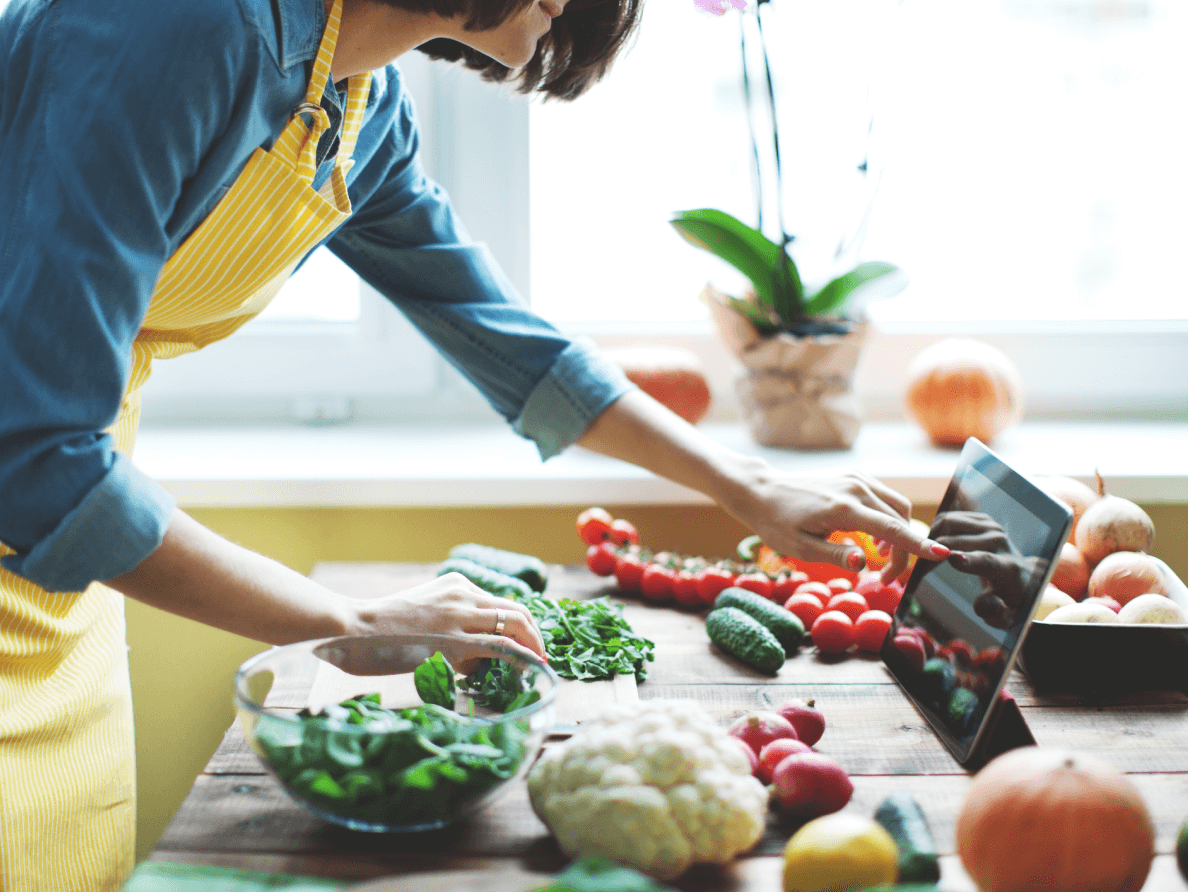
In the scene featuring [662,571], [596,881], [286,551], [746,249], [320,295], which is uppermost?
[746,249]


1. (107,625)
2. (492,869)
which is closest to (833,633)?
(492,869)

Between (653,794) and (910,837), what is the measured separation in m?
0.16

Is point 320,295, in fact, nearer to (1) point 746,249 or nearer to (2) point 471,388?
(2) point 471,388

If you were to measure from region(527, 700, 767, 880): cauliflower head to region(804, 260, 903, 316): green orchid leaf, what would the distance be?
92 centimetres

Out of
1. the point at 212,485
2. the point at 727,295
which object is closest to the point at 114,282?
the point at 212,485

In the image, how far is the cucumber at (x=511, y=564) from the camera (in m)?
1.12

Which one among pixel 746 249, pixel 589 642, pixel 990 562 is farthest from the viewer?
pixel 746 249

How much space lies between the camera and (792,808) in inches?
26.6

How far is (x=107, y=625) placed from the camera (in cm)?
99

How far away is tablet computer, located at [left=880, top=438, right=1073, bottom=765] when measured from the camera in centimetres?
73

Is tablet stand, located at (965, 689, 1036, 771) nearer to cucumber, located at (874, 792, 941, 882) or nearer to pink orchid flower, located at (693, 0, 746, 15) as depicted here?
cucumber, located at (874, 792, 941, 882)

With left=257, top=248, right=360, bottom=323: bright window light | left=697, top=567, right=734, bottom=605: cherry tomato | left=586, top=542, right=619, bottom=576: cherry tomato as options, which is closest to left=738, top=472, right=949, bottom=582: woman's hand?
left=697, top=567, right=734, bottom=605: cherry tomato

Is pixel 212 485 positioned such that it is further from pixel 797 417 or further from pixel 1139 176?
pixel 1139 176

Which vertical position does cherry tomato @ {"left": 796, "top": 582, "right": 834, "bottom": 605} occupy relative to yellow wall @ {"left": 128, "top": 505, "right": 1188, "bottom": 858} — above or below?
above
